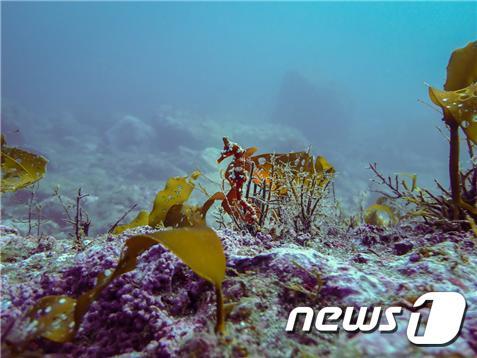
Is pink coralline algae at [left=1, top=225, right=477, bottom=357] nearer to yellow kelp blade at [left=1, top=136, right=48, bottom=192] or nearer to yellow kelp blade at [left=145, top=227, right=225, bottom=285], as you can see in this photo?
yellow kelp blade at [left=145, top=227, right=225, bottom=285]

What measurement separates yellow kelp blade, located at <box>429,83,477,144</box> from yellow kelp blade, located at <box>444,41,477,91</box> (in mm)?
170

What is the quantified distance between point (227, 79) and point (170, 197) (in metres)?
78.1

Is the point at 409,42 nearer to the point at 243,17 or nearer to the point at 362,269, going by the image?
the point at 243,17

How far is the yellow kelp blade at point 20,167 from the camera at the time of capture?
2.30m

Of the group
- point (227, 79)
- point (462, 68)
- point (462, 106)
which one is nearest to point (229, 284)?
point (462, 106)

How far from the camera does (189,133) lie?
2472 cm

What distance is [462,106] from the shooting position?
1.68 metres

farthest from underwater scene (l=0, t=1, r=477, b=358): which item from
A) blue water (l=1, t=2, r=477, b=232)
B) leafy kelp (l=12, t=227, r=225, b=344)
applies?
blue water (l=1, t=2, r=477, b=232)

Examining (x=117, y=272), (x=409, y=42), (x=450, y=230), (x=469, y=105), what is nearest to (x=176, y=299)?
(x=117, y=272)

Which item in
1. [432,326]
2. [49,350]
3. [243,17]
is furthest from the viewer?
[243,17]

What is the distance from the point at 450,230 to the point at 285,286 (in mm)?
1238

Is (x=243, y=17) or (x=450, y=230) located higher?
(x=243, y=17)

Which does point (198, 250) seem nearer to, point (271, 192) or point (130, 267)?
point (130, 267)

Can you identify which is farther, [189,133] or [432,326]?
[189,133]
